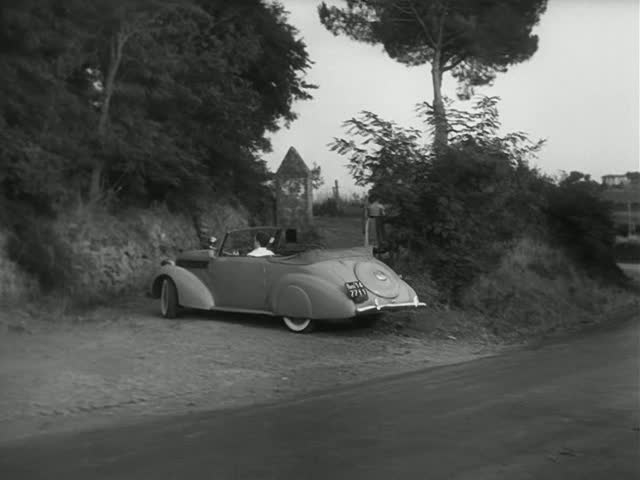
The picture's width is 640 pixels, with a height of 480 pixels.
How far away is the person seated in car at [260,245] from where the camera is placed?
1234 cm

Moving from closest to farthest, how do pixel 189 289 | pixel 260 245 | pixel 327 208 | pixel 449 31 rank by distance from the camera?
pixel 260 245
pixel 189 289
pixel 449 31
pixel 327 208

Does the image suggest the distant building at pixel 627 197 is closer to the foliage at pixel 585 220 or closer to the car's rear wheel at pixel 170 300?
the foliage at pixel 585 220

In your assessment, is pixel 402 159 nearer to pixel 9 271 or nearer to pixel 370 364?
pixel 370 364

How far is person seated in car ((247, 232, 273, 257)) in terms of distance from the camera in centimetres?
1234

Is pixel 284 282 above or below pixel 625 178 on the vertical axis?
below

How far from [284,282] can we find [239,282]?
961 millimetres

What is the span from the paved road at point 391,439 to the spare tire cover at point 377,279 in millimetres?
3493


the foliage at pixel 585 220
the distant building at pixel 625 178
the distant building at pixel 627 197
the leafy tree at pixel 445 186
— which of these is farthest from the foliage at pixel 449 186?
the distant building at pixel 625 178

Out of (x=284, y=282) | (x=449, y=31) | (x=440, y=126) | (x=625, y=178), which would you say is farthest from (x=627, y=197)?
(x=284, y=282)

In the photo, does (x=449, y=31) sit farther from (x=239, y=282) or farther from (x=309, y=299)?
(x=309, y=299)

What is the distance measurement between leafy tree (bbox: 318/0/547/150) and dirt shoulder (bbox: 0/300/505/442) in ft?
24.1

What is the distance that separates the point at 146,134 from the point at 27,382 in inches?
312

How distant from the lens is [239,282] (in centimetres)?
1234

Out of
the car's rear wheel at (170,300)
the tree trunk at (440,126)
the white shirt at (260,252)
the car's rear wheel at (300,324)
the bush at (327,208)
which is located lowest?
the car's rear wheel at (300,324)
